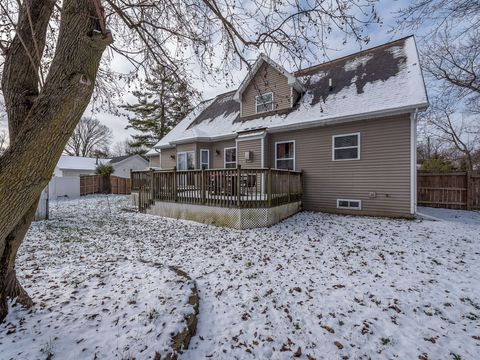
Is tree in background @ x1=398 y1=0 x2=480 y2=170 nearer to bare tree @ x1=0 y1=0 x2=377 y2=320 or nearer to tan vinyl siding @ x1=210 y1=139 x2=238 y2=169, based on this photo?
bare tree @ x1=0 y1=0 x2=377 y2=320

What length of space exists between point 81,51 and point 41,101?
22.0 inches

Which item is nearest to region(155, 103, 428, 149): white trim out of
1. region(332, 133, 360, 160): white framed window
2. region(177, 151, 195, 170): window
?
region(332, 133, 360, 160): white framed window

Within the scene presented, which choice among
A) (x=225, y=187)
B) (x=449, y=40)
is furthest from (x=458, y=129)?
(x=225, y=187)

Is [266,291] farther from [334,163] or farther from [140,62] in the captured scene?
[334,163]

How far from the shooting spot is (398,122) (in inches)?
302

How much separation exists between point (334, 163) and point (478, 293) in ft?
20.2

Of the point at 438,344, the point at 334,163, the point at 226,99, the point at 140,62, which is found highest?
the point at 226,99

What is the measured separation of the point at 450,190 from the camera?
31.5 feet

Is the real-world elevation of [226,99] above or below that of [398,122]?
→ above

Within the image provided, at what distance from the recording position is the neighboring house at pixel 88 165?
76.9 ft

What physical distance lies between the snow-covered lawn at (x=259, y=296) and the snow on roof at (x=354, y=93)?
426 centimetres

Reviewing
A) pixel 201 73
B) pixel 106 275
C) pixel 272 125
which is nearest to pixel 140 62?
pixel 201 73

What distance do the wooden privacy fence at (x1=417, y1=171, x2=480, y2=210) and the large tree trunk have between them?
1237 cm

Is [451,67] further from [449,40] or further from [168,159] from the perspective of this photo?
[168,159]
